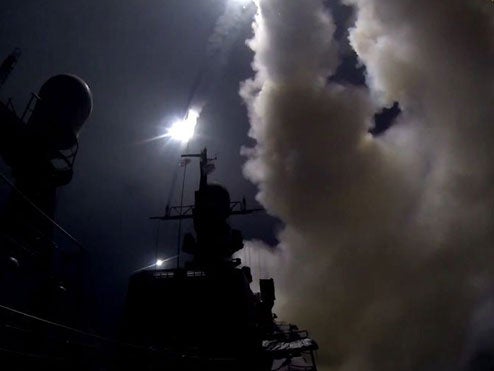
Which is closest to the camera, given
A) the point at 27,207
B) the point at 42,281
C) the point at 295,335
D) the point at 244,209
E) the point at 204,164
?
the point at 42,281

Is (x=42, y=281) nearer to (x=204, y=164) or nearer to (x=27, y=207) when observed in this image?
(x=27, y=207)

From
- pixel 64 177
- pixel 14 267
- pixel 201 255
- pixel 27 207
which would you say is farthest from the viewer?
pixel 201 255

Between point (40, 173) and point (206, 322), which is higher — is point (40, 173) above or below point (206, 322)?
above

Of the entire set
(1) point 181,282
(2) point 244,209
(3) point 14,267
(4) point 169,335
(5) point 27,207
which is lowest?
(4) point 169,335

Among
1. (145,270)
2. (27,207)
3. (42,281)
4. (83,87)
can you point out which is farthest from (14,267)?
(83,87)

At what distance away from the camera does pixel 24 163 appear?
16.2 m

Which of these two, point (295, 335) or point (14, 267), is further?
point (295, 335)

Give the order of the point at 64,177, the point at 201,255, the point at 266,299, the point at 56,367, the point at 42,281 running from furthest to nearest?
the point at 266,299 → the point at 201,255 → the point at 64,177 → the point at 42,281 → the point at 56,367

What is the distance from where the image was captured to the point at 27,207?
16.0 meters

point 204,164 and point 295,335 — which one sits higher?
point 204,164

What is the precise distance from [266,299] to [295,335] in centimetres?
686

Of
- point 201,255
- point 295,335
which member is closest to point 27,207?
point 201,255

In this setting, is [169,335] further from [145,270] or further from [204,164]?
[204,164]

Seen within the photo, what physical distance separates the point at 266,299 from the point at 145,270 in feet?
37.4
